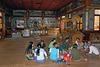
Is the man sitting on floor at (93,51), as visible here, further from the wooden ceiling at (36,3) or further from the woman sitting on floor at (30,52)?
the wooden ceiling at (36,3)

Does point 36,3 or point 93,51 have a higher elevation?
point 36,3

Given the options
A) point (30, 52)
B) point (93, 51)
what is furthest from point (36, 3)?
point (93, 51)

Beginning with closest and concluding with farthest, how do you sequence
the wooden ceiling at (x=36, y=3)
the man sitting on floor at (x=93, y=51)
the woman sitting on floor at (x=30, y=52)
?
the woman sitting on floor at (x=30, y=52) < the man sitting on floor at (x=93, y=51) < the wooden ceiling at (x=36, y=3)

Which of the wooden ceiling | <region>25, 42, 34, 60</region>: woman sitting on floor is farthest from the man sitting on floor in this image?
the wooden ceiling

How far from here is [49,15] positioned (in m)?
19.4

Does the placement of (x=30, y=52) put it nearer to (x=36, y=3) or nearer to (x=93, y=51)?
(x=93, y=51)

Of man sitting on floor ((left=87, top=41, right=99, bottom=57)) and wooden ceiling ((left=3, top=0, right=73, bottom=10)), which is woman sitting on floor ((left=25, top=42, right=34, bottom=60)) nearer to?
man sitting on floor ((left=87, top=41, right=99, bottom=57))

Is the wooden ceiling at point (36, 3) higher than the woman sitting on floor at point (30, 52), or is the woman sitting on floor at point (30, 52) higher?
the wooden ceiling at point (36, 3)

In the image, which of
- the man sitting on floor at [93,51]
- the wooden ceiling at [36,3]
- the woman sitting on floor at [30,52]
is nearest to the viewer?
the woman sitting on floor at [30,52]

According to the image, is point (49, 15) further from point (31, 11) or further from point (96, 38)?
point (96, 38)

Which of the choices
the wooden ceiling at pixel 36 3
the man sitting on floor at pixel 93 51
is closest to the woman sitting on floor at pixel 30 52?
the man sitting on floor at pixel 93 51

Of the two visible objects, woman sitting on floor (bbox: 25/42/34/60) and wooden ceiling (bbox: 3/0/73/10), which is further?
wooden ceiling (bbox: 3/0/73/10)

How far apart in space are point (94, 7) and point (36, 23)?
12723 millimetres

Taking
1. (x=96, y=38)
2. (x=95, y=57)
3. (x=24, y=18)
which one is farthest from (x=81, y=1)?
(x=24, y=18)
